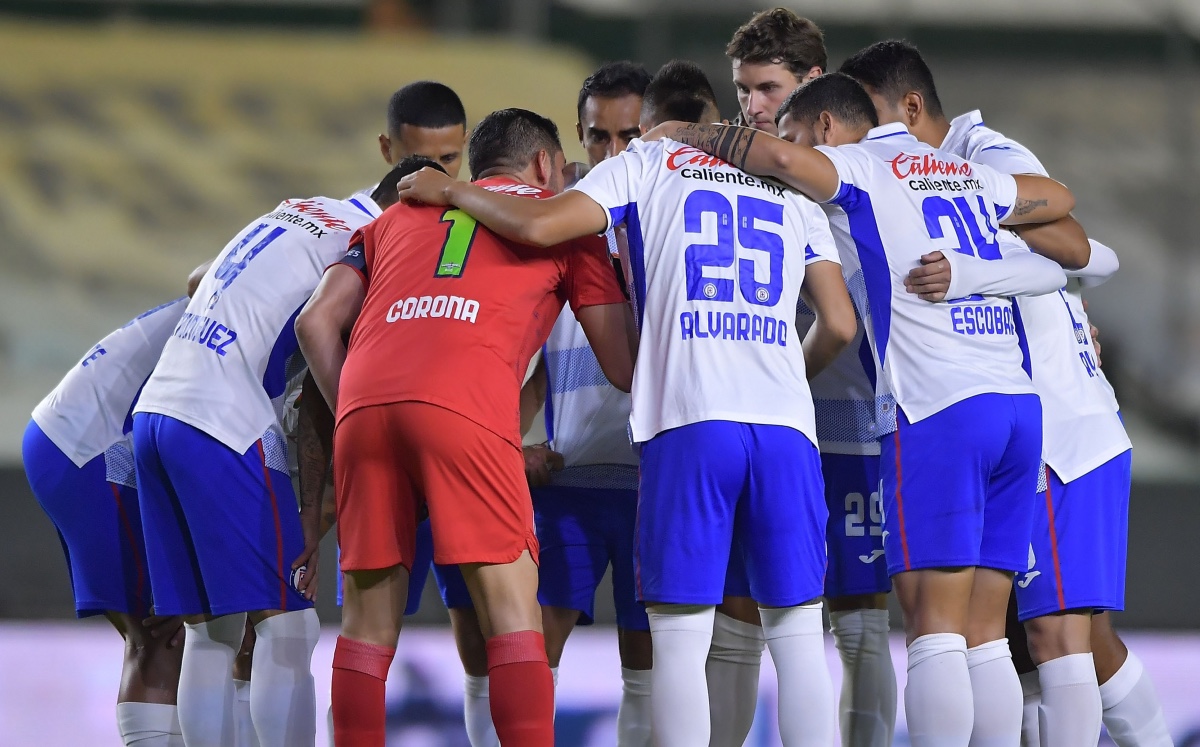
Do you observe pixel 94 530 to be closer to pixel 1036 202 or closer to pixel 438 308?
pixel 438 308

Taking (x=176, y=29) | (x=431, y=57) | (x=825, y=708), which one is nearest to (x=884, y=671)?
(x=825, y=708)

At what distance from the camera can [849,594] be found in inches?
137

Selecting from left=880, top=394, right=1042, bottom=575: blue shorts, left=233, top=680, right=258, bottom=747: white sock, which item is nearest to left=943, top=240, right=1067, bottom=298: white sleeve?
left=880, top=394, right=1042, bottom=575: blue shorts

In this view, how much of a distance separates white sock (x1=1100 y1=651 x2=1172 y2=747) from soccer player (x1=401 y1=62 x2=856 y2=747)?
110 cm

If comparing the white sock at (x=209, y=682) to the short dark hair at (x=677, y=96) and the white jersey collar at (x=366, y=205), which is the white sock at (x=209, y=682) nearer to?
the white jersey collar at (x=366, y=205)

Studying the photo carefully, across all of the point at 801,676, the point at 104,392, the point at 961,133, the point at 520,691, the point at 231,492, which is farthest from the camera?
the point at 961,133

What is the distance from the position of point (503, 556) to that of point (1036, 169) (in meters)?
1.89

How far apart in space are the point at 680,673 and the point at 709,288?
2.88ft

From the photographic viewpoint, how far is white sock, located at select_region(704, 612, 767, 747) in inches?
133

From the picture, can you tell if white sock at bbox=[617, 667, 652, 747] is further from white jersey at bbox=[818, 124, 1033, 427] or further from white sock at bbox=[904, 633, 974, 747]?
white jersey at bbox=[818, 124, 1033, 427]

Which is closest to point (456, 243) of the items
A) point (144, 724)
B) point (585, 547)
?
point (585, 547)

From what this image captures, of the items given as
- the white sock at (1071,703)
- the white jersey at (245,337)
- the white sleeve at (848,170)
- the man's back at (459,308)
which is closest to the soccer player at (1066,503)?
the white sock at (1071,703)

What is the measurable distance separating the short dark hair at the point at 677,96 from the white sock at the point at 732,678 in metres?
1.47

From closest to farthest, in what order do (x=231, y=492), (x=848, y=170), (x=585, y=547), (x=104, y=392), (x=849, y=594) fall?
(x=848, y=170) → (x=231, y=492) → (x=849, y=594) → (x=585, y=547) → (x=104, y=392)
